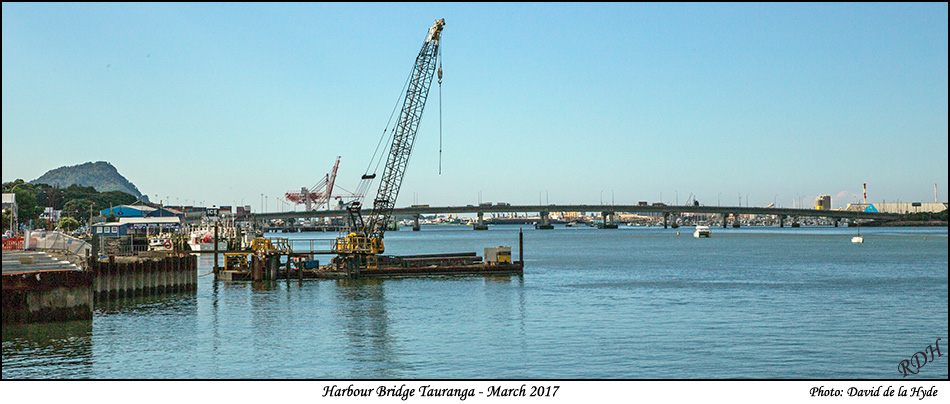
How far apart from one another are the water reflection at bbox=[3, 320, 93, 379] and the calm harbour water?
6 cm

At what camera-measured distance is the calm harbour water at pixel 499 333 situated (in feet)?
91.0

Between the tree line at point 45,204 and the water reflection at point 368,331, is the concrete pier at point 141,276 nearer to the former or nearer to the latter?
the water reflection at point 368,331

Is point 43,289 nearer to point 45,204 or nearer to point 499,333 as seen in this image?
point 499,333

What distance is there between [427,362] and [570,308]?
18167 millimetres

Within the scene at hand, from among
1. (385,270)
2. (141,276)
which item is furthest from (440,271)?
(141,276)

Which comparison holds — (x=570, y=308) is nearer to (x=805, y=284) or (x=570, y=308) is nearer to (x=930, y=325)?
(x=930, y=325)

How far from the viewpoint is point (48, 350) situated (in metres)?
30.2

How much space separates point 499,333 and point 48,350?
17.4 metres

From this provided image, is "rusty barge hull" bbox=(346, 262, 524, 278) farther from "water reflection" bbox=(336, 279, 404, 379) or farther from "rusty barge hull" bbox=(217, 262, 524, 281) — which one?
"water reflection" bbox=(336, 279, 404, 379)

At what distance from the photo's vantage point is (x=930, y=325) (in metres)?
38.1

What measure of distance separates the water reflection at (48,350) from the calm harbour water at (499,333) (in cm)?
6

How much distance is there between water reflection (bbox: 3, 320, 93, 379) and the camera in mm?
27047

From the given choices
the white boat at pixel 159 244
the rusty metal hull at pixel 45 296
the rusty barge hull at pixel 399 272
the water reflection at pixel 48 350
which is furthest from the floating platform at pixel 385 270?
the rusty metal hull at pixel 45 296
